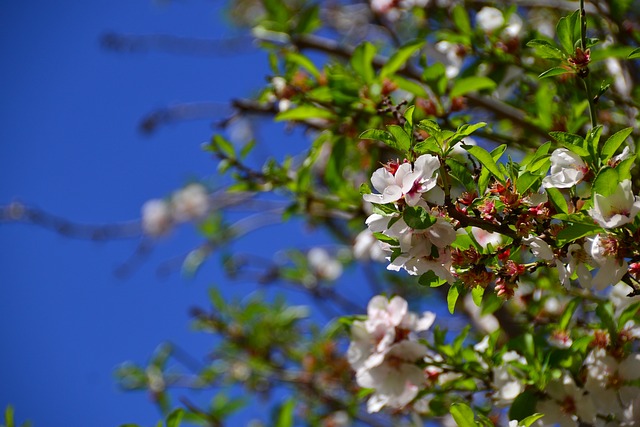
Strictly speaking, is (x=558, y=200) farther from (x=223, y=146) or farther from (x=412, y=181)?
(x=223, y=146)

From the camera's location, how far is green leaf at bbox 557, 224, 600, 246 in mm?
901

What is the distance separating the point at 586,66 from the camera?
40.6 inches

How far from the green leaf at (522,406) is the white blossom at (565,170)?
1.51 feet

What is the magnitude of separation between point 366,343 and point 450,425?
0.96 m

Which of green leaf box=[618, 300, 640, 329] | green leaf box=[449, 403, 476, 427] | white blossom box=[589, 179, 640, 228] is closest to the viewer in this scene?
white blossom box=[589, 179, 640, 228]

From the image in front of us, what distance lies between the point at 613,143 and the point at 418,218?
0.95ft

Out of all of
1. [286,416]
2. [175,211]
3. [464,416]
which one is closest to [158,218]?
[175,211]

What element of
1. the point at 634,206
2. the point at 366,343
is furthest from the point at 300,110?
the point at 634,206

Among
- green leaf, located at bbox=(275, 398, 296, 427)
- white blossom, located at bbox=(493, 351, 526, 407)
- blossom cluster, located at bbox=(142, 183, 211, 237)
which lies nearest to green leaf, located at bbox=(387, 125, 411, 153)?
white blossom, located at bbox=(493, 351, 526, 407)

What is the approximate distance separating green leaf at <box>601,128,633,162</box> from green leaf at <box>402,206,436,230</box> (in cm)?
26

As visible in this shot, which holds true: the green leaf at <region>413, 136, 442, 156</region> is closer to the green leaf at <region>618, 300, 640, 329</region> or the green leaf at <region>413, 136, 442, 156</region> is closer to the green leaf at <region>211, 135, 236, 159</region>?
the green leaf at <region>618, 300, 640, 329</region>

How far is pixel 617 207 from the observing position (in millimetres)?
875

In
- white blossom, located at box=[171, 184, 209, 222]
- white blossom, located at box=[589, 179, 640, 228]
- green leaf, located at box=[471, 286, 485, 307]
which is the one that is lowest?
white blossom, located at box=[589, 179, 640, 228]

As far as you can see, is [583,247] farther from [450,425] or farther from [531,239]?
[450,425]
